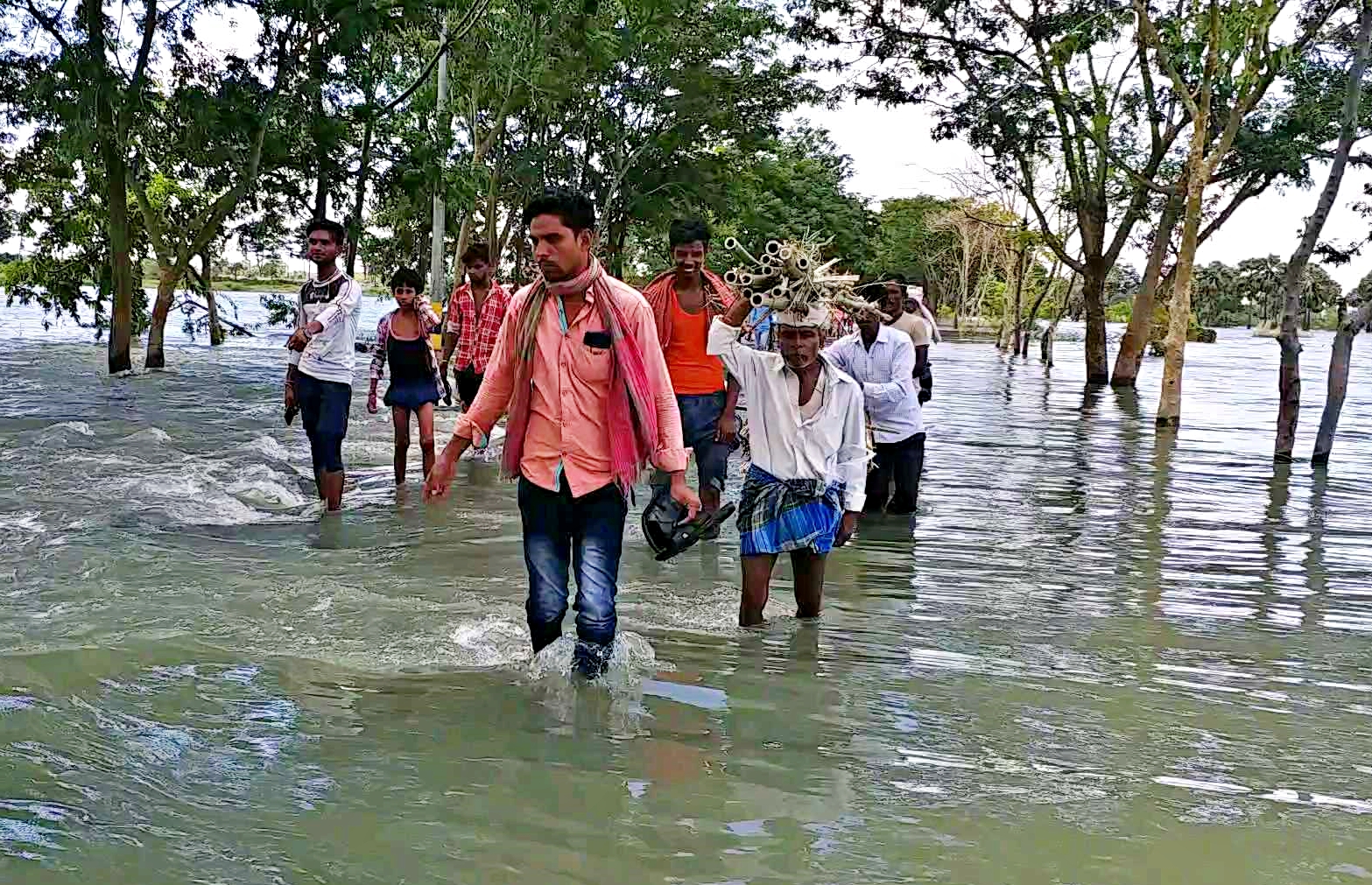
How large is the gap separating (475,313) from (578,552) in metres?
6.04

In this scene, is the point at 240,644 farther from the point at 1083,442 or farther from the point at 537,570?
the point at 1083,442

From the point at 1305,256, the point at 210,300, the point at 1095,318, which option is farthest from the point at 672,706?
the point at 210,300

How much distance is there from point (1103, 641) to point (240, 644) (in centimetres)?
373

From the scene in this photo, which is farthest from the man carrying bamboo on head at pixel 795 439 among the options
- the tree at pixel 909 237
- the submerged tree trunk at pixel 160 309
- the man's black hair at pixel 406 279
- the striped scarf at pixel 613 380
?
the tree at pixel 909 237

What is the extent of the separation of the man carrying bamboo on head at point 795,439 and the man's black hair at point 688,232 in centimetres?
166

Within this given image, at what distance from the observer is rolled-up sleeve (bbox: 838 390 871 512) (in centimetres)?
563

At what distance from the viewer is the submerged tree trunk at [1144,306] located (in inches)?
899

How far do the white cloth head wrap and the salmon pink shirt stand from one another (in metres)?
0.84

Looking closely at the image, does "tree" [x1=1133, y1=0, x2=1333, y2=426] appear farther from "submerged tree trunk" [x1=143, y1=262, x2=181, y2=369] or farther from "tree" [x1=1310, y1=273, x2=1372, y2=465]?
"submerged tree trunk" [x1=143, y1=262, x2=181, y2=369]

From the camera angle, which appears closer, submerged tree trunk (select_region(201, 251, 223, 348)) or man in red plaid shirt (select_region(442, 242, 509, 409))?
man in red plaid shirt (select_region(442, 242, 509, 409))

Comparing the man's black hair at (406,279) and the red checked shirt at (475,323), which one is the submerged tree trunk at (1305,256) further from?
the man's black hair at (406,279)

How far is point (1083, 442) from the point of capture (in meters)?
15.7

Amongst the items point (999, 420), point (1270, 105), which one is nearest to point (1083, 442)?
point (999, 420)

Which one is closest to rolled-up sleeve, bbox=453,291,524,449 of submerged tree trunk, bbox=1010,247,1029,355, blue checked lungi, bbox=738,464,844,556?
blue checked lungi, bbox=738,464,844,556
